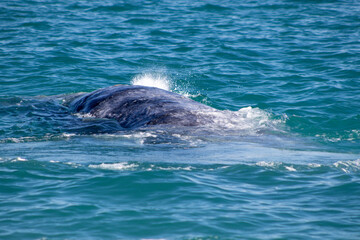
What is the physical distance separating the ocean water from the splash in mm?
80

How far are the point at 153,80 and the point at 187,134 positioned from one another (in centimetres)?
662

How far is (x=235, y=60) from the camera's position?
17891 millimetres

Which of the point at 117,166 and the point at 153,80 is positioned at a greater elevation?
the point at 117,166

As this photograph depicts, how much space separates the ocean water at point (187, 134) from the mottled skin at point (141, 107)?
0.39 m

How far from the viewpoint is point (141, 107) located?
34.0ft

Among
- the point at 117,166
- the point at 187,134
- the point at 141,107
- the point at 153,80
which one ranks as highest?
the point at 117,166

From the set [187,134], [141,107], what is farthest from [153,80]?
[187,134]

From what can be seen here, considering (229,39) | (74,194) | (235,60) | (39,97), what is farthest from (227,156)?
(229,39)

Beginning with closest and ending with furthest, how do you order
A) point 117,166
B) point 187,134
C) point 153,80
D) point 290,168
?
point 117,166
point 290,168
point 187,134
point 153,80

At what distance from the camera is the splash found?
15189mm

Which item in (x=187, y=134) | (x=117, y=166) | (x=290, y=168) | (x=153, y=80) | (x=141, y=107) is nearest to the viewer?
(x=117, y=166)

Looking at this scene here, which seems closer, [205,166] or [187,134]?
[205,166]

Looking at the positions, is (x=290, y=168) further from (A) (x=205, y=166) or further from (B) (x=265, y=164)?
(A) (x=205, y=166)

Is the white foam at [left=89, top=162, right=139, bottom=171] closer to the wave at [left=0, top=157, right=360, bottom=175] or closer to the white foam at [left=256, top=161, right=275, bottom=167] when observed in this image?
the wave at [left=0, top=157, right=360, bottom=175]
